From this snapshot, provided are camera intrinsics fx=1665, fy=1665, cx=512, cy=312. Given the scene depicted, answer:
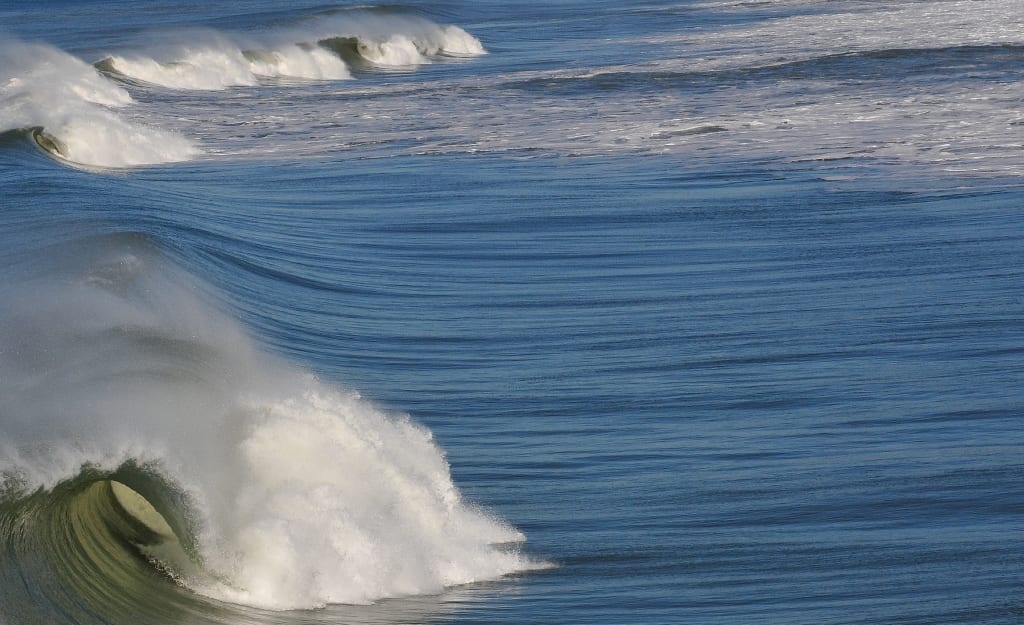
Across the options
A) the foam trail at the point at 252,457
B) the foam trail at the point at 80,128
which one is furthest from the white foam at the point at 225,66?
the foam trail at the point at 252,457

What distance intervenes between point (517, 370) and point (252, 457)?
2.71m

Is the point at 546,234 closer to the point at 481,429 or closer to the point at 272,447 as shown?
the point at 481,429

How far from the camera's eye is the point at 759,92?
22.5 meters

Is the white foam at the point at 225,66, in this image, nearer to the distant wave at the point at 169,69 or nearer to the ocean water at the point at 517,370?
the distant wave at the point at 169,69

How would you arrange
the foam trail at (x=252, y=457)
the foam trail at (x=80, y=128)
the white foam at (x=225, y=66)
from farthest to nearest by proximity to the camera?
the white foam at (x=225, y=66), the foam trail at (x=80, y=128), the foam trail at (x=252, y=457)

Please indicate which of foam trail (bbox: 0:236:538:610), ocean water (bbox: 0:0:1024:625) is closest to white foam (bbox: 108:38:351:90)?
ocean water (bbox: 0:0:1024:625)

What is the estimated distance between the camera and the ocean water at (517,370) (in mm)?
5699

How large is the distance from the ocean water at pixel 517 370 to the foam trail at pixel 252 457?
0.02 metres

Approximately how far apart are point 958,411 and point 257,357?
3.20 metres

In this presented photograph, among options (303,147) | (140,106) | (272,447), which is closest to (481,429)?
(272,447)

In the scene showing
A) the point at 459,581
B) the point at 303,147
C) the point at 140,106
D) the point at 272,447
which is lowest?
the point at 459,581

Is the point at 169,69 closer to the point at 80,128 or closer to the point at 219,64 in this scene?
the point at 219,64

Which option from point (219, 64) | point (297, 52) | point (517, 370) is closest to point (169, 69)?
point (219, 64)

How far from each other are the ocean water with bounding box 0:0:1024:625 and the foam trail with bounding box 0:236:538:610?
16mm
